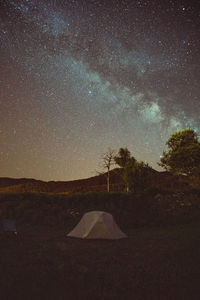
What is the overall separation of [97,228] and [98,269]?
5.59 meters

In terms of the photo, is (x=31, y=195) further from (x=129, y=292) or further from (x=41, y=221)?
(x=129, y=292)

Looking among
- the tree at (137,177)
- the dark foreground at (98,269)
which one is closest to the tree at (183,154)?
the tree at (137,177)

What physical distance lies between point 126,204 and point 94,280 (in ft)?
55.4

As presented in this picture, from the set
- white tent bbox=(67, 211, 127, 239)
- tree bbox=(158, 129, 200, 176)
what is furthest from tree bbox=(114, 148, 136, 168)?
white tent bbox=(67, 211, 127, 239)

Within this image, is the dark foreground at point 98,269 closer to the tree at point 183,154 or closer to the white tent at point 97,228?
the white tent at point 97,228

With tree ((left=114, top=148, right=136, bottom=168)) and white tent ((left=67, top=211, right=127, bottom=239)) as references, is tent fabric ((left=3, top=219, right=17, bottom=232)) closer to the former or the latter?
white tent ((left=67, top=211, right=127, bottom=239))

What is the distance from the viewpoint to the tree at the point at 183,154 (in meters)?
37.0

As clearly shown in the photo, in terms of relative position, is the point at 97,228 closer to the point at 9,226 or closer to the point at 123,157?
the point at 9,226

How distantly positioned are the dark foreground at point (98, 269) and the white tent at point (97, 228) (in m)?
0.83

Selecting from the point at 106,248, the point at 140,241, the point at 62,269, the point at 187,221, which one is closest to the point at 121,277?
the point at 62,269

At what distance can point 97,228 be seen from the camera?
12.9m

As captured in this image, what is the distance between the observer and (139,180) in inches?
1371

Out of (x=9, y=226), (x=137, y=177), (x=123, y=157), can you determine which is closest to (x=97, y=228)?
(x=9, y=226)

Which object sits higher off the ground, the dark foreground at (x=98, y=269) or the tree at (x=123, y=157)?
the tree at (x=123, y=157)
